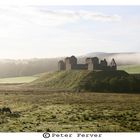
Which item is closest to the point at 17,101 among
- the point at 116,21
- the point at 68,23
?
the point at 68,23

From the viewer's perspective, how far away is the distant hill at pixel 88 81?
31.5 ft

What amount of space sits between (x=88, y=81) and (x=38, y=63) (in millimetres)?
945

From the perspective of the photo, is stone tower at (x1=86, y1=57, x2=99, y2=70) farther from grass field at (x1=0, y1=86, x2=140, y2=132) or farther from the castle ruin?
grass field at (x1=0, y1=86, x2=140, y2=132)

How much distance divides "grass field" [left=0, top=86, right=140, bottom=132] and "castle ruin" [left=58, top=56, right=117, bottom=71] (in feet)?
1.51

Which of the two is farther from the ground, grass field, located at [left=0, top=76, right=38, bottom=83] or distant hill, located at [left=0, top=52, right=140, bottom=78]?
distant hill, located at [left=0, top=52, right=140, bottom=78]

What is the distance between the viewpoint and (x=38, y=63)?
9.66 metres

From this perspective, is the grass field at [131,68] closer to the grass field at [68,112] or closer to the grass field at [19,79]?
the grass field at [68,112]

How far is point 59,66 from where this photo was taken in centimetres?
963

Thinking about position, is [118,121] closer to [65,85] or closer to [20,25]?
[65,85]

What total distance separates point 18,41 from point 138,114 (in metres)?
2.45

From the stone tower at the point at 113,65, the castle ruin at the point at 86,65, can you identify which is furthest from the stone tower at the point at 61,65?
the stone tower at the point at 113,65

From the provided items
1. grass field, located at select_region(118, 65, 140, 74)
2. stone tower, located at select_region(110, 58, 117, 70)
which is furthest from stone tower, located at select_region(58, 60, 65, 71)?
grass field, located at select_region(118, 65, 140, 74)

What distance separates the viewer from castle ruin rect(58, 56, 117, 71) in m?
9.59

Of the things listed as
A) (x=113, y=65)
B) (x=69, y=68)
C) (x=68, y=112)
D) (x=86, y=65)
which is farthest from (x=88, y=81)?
(x=68, y=112)
